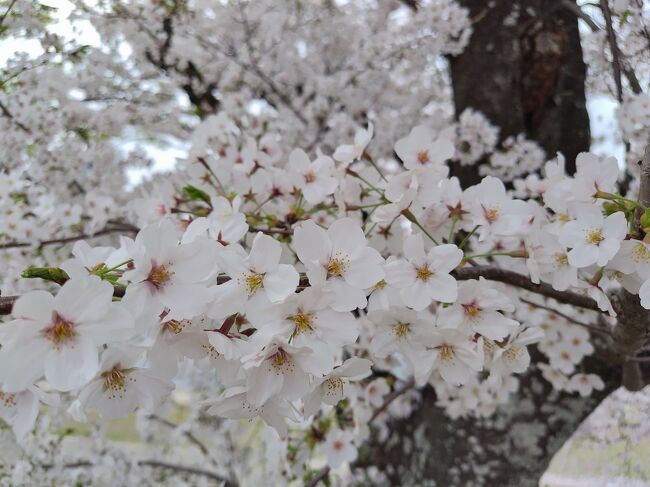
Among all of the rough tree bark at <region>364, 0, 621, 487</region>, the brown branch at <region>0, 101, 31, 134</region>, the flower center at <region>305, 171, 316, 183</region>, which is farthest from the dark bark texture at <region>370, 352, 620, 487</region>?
the brown branch at <region>0, 101, 31, 134</region>

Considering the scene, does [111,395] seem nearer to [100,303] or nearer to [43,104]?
[100,303]

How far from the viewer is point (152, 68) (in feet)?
11.2

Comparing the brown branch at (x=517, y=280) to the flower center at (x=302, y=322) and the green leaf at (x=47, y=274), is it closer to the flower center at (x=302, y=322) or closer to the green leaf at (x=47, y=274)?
the flower center at (x=302, y=322)

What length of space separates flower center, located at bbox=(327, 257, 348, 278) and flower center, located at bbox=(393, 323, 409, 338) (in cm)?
20

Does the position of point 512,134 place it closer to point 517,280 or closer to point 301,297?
point 517,280

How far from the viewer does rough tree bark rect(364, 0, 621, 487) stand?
2.32 meters

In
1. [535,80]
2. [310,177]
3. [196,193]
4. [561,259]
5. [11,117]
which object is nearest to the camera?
[561,259]

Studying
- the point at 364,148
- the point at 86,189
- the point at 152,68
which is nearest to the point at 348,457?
the point at 364,148

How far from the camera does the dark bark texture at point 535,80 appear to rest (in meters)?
2.56

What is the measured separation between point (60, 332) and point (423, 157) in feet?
2.71

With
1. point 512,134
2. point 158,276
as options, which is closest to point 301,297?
point 158,276

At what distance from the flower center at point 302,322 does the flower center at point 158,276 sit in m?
0.19

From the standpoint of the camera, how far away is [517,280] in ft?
3.69

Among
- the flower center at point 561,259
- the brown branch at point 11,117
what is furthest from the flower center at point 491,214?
the brown branch at point 11,117
